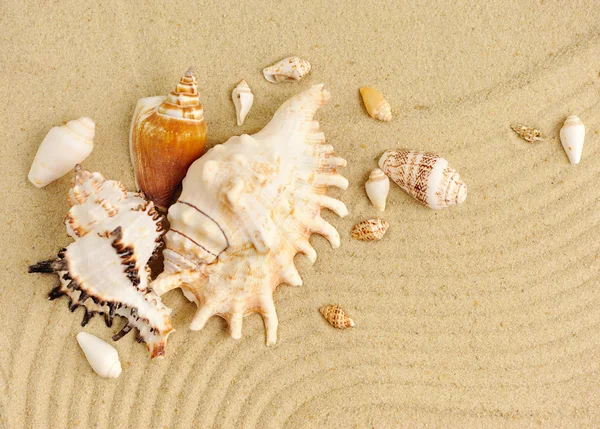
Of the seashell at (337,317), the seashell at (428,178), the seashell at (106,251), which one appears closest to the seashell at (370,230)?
the seashell at (428,178)

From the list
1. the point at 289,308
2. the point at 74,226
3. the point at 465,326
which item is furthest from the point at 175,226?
the point at 465,326

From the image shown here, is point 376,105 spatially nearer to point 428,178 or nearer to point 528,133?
point 428,178

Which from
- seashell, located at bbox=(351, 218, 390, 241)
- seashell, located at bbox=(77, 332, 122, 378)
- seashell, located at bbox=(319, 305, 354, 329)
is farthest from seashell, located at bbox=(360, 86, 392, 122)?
seashell, located at bbox=(77, 332, 122, 378)

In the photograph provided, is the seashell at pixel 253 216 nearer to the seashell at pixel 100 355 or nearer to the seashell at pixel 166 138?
the seashell at pixel 166 138

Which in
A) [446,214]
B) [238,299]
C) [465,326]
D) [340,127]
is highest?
[340,127]

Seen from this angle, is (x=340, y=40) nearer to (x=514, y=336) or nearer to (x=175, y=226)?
(x=175, y=226)
